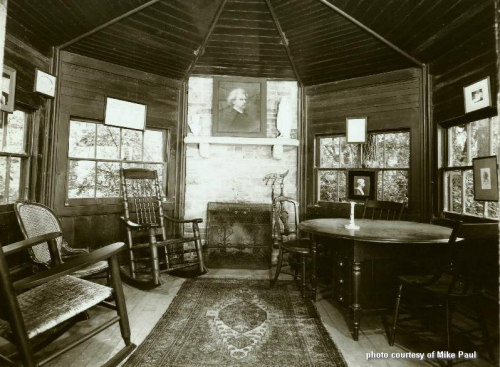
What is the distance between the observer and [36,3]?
2.69m

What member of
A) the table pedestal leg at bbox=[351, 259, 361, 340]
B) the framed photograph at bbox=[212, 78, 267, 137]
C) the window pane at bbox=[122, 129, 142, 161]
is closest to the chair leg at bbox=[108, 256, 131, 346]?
the table pedestal leg at bbox=[351, 259, 361, 340]

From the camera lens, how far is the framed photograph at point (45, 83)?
121 inches

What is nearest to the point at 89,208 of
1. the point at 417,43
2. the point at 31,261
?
the point at 31,261

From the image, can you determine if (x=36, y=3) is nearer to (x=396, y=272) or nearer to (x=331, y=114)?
(x=331, y=114)

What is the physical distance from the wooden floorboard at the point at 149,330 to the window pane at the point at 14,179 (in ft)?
4.52

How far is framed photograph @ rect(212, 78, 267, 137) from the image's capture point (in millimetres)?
4336

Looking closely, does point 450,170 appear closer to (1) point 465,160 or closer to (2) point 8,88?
(1) point 465,160

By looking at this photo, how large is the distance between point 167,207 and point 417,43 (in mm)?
3499

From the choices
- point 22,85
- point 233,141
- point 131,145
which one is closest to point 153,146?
point 131,145

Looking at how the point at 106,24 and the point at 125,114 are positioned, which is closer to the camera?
the point at 106,24

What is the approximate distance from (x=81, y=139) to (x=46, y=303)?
2.46m

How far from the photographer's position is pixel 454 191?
3281mm

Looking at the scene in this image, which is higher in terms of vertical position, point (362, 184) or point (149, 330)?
point (362, 184)

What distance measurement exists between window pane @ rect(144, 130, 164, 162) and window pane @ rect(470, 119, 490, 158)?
141 inches
